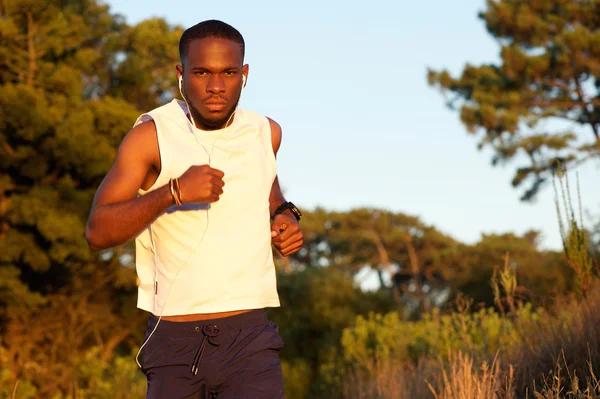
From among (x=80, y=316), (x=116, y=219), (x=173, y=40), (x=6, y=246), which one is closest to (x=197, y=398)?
(x=116, y=219)

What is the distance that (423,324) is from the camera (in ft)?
50.1

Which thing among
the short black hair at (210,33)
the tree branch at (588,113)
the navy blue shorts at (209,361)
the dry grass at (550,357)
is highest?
the tree branch at (588,113)

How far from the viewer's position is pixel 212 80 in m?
3.67

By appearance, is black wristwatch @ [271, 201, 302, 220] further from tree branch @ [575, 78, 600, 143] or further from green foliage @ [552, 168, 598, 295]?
tree branch @ [575, 78, 600, 143]

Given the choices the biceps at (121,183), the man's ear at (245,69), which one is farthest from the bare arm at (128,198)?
the man's ear at (245,69)

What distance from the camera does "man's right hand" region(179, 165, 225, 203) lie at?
3240 mm

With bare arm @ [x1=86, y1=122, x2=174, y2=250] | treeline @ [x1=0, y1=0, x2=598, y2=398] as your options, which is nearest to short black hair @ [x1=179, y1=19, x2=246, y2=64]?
bare arm @ [x1=86, y1=122, x2=174, y2=250]

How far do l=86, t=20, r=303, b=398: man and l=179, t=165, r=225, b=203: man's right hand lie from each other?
10cm

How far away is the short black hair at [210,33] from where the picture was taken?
376cm

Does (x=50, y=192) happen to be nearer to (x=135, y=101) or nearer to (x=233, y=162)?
(x=135, y=101)

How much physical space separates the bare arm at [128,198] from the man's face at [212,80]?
0.21 m

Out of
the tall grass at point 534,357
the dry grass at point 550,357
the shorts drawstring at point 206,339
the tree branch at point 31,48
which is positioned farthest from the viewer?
the tree branch at point 31,48

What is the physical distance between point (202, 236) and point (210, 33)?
833 mm

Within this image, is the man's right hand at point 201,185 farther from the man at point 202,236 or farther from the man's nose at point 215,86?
the man's nose at point 215,86
